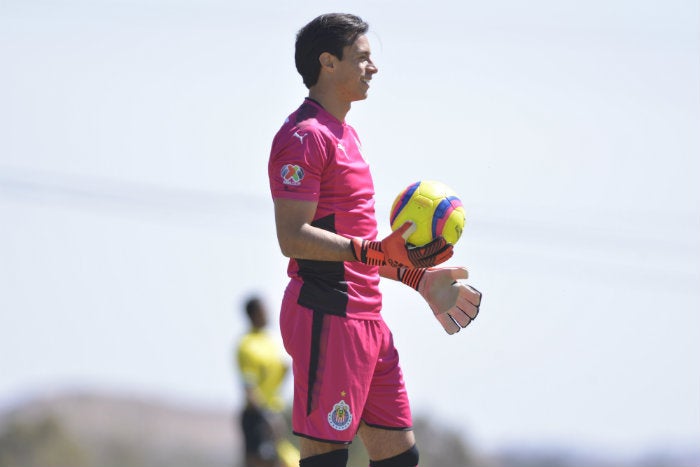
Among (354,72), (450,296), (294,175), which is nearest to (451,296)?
(450,296)

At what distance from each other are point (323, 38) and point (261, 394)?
6.89 m

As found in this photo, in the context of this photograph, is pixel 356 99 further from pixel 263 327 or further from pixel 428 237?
pixel 263 327

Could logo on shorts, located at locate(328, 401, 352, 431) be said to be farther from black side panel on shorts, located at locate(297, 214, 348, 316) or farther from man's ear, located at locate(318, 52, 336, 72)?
man's ear, located at locate(318, 52, 336, 72)

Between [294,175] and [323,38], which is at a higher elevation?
[323,38]

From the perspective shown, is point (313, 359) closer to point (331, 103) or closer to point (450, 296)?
point (450, 296)

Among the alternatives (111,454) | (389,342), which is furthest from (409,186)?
(111,454)

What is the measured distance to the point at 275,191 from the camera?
6.50m

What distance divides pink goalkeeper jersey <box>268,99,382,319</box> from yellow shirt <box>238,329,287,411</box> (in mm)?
6385

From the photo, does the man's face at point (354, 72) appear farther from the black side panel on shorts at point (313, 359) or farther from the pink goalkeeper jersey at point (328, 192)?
the black side panel on shorts at point (313, 359)

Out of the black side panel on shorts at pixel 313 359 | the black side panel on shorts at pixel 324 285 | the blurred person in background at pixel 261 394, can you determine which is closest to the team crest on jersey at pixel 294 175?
the black side panel on shorts at pixel 324 285

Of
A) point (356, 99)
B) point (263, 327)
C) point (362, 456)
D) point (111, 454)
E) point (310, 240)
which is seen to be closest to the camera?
point (310, 240)

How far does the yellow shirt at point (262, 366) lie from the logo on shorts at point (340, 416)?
258 inches

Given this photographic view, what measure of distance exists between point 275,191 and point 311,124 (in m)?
0.36

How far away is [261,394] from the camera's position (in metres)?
13.2
